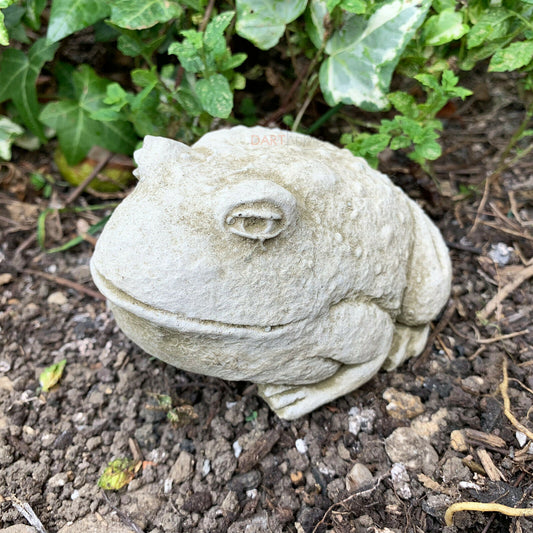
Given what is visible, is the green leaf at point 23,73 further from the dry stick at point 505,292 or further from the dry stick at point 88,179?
the dry stick at point 505,292

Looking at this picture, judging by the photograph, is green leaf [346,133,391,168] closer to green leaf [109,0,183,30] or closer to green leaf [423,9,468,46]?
green leaf [423,9,468,46]

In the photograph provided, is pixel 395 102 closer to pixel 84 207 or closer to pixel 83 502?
pixel 84 207

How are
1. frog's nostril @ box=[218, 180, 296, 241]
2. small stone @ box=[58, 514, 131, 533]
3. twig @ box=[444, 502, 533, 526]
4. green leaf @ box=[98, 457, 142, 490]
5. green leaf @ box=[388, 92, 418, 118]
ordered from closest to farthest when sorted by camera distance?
frog's nostril @ box=[218, 180, 296, 241] < twig @ box=[444, 502, 533, 526] < small stone @ box=[58, 514, 131, 533] < green leaf @ box=[98, 457, 142, 490] < green leaf @ box=[388, 92, 418, 118]

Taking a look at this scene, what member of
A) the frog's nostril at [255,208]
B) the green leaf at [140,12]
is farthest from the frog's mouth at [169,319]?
the green leaf at [140,12]

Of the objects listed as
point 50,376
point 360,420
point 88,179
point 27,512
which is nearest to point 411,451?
point 360,420

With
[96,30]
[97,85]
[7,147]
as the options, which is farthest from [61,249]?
[96,30]

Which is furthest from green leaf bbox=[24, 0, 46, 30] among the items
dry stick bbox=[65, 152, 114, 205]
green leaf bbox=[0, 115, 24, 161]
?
dry stick bbox=[65, 152, 114, 205]
